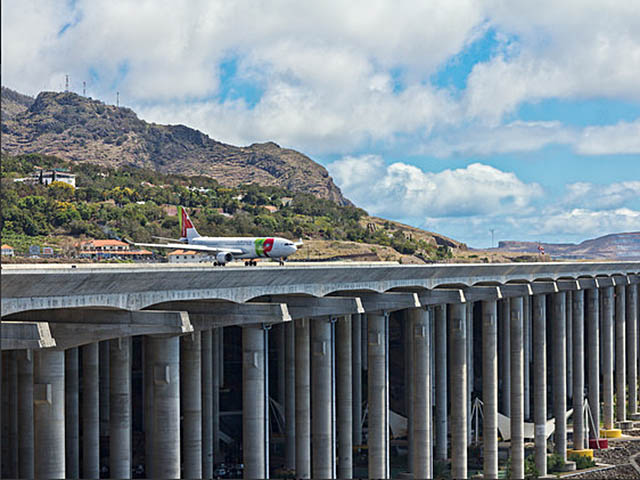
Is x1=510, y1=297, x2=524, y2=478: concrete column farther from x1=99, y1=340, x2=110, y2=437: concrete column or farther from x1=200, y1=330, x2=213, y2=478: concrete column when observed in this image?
x1=99, y1=340, x2=110, y2=437: concrete column

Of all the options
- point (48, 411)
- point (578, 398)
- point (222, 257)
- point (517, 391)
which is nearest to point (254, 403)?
point (48, 411)

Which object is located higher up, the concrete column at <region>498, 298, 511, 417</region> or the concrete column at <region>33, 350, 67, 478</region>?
the concrete column at <region>33, 350, 67, 478</region>

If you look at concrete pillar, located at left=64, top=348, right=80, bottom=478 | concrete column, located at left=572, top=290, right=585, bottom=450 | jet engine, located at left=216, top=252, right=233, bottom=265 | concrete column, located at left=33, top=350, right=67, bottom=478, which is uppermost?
jet engine, located at left=216, top=252, right=233, bottom=265

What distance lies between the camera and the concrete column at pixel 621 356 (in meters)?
95.8

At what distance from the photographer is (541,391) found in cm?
7844

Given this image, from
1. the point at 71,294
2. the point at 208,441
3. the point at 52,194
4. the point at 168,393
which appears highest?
the point at 52,194

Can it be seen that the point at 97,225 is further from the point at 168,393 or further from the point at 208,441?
the point at 168,393

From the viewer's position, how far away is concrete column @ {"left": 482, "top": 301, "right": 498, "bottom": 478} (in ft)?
223

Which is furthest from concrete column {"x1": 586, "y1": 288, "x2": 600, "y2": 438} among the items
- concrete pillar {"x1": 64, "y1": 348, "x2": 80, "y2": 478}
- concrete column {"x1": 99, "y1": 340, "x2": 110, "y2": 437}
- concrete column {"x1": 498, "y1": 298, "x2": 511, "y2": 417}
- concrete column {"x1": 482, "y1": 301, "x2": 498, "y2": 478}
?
concrete pillar {"x1": 64, "y1": 348, "x2": 80, "y2": 478}

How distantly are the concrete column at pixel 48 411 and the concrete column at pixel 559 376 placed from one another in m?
56.4

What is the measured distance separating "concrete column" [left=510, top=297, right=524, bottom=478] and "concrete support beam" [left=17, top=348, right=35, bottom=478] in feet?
137

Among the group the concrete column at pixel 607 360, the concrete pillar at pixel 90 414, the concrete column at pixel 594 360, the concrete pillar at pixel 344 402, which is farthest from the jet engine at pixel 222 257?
the concrete column at pixel 607 360

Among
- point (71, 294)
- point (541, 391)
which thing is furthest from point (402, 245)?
point (71, 294)

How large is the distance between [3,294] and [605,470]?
59654 mm
